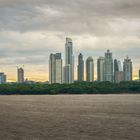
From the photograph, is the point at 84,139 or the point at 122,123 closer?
the point at 84,139

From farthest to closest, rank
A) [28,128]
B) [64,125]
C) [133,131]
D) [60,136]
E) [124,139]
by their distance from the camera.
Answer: [64,125] < [28,128] < [133,131] < [60,136] < [124,139]

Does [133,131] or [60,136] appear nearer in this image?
[60,136]

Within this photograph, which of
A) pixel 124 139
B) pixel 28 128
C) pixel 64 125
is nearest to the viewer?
pixel 124 139

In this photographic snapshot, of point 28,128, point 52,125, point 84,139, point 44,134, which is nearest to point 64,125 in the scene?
point 52,125

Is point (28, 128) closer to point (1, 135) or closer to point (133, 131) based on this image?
point (1, 135)

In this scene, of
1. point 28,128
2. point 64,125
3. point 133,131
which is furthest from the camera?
point 64,125

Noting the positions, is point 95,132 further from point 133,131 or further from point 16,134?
point 16,134

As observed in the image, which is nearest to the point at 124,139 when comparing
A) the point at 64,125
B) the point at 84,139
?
the point at 84,139
